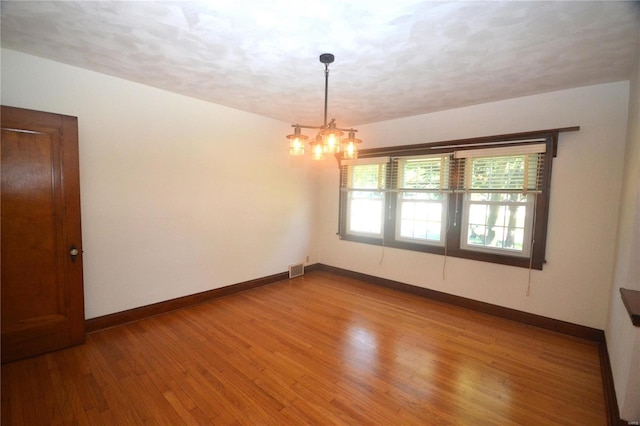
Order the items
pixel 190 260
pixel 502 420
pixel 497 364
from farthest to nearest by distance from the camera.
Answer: pixel 190 260 → pixel 497 364 → pixel 502 420

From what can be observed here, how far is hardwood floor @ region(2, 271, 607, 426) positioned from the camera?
1916 millimetres

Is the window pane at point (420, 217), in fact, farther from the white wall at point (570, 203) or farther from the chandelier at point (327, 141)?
the chandelier at point (327, 141)

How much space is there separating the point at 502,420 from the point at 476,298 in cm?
199

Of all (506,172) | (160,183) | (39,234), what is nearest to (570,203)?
(506,172)

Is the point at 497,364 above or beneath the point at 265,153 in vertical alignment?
beneath

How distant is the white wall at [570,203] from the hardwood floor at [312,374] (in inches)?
15.2

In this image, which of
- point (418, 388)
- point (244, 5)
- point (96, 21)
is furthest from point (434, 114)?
point (96, 21)

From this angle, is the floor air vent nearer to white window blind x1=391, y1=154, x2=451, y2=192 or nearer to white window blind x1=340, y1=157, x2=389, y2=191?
white window blind x1=340, y1=157, x2=389, y2=191

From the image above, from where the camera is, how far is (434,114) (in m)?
3.93

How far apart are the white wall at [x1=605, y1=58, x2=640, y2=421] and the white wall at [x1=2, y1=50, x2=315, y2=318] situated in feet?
13.2

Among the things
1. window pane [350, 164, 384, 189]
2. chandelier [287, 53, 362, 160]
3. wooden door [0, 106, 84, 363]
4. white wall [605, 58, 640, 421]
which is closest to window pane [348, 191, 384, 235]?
window pane [350, 164, 384, 189]

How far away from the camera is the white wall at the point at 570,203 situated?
9.30 ft

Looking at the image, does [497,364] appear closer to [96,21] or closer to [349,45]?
[349,45]

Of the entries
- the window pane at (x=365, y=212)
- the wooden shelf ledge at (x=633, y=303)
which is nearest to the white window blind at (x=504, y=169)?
the window pane at (x=365, y=212)
